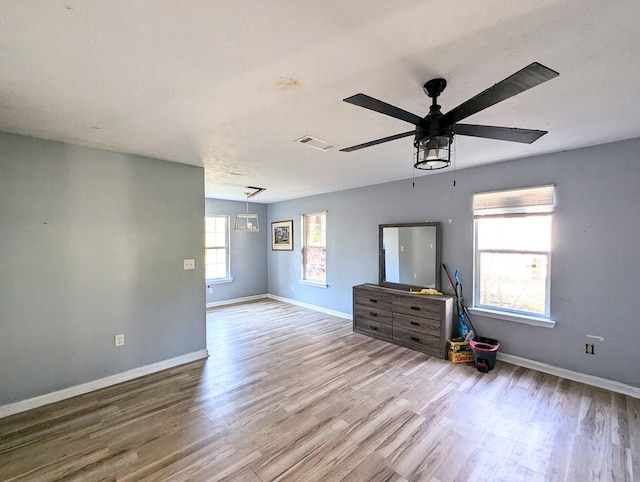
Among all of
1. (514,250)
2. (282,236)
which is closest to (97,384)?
(282,236)

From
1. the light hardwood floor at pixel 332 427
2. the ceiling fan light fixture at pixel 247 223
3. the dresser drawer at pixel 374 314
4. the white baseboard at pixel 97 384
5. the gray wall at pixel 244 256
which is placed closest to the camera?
the light hardwood floor at pixel 332 427

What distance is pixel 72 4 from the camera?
110cm

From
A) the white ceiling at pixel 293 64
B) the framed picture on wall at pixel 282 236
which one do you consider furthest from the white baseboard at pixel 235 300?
the white ceiling at pixel 293 64

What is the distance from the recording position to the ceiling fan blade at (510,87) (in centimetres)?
105

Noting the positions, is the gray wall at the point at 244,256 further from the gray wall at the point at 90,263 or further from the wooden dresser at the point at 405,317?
the wooden dresser at the point at 405,317

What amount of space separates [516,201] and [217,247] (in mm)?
5710

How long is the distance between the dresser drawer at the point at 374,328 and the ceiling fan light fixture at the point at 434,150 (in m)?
3.01

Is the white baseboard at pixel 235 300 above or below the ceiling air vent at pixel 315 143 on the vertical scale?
below

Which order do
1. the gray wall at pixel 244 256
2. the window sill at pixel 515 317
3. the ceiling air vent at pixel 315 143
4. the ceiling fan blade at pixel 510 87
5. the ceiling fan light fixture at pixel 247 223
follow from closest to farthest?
the ceiling fan blade at pixel 510 87
the ceiling air vent at pixel 315 143
the window sill at pixel 515 317
the ceiling fan light fixture at pixel 247 223
the gray wall at pixel 244 256

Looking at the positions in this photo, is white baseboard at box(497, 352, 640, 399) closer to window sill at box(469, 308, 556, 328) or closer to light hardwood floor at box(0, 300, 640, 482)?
light hardwood floor at box(0, 300, 640, 482)

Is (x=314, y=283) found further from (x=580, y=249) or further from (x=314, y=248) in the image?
(x=580, y=249)

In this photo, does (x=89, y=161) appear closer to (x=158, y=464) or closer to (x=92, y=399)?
(x=92, y=399)

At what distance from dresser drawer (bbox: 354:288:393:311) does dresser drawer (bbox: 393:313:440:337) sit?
0.71 ft

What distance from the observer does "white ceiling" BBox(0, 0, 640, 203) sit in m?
1.16
